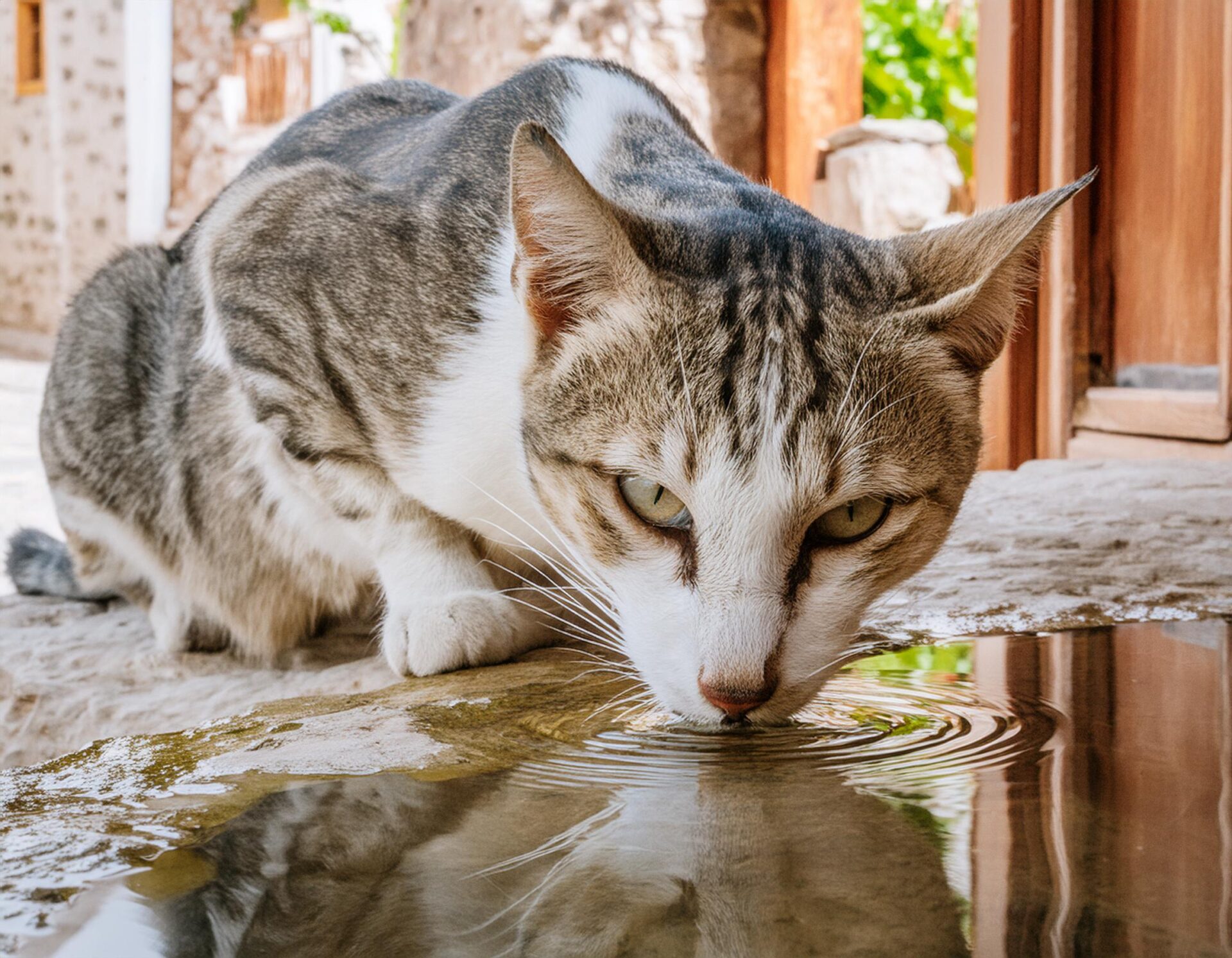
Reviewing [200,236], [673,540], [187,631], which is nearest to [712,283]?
[673,540]

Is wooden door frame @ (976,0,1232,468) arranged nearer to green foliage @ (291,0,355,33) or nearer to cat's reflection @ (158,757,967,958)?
cat's reflection @ (158,757,967,958)

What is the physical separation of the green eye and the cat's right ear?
1.40 ft

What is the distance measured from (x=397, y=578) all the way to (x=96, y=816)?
1.07 metres

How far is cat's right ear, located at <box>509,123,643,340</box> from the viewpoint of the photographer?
1636 millimetres

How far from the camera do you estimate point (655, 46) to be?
21.4 ft

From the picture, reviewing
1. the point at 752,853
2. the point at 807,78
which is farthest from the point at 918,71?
the point at 752,853

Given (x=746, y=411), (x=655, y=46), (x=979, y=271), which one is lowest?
(x=746, y=411)

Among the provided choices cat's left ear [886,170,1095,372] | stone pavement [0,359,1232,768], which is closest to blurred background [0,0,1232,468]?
stone pavement [0,359,1232,768]

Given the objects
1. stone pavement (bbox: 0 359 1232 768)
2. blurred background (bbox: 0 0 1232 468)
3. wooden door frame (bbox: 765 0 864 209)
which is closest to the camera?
stone pavement (bbox: 0 359 1232 768)

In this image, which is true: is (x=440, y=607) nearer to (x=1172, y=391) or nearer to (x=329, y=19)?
(x=1172, y=391)

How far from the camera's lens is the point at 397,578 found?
2.35m

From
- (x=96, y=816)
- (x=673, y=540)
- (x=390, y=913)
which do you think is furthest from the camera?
(x=673, y=540)

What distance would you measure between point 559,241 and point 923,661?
874 mm

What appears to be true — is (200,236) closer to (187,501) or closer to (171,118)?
(187,501)
